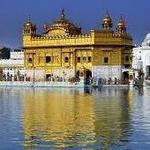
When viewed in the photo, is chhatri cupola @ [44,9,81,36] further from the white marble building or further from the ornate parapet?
the white marble building

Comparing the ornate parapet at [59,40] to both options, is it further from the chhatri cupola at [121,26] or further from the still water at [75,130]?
the still water at [75,130]

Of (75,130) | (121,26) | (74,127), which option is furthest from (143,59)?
(75,130)

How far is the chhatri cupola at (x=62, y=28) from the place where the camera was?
237 feet

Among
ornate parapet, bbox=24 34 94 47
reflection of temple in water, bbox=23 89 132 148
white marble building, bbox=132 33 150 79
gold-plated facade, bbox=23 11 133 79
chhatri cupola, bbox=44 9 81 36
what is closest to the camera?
reflection of temple in water, bbox=23 89 132 148

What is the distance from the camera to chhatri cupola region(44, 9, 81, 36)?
237 feet

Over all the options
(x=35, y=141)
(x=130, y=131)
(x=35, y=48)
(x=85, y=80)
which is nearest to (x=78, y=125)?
(x=130, y=131)

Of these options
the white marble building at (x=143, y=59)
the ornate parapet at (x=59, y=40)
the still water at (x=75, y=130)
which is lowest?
the still water at (x=75, y=130)

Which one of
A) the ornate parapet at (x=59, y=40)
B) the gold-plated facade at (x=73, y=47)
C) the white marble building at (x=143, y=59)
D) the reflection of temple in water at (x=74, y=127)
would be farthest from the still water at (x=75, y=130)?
the white marble building at (x=143, y=59)

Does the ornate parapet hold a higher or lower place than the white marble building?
higher

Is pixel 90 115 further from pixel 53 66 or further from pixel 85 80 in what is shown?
pixel 53 66

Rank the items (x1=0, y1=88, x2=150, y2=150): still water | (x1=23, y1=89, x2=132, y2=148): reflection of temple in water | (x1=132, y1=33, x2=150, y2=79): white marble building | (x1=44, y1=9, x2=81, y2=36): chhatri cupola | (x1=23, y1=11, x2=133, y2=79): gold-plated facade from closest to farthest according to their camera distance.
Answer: (x1=0, y1=88, x2=150, y2=150): still water
(x1=23, y1=89, x2=132, y2=148): reflection of temple in water
(x1=23, y1=11, x2=133, y2=79): gold-plated facade
(x1=44, y1=9, x2=81, y2=36): chhatri cupola
(x1=132, y1=33, x2=150, y2=79): white marble building

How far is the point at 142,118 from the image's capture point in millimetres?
21453

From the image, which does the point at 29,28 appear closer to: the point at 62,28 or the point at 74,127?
the point at 62,28

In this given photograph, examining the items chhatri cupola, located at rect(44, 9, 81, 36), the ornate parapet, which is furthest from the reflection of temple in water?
chhatri cupola, located at rect(44, 9, 81, 36)
